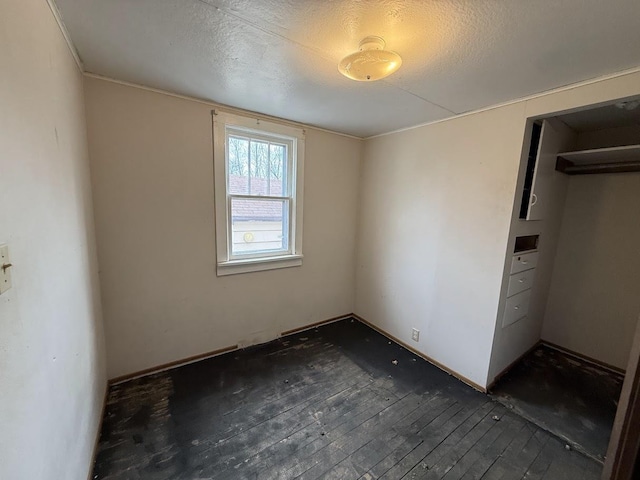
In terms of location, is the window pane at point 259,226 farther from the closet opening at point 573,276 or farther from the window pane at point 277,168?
the closet opening at point 573,276

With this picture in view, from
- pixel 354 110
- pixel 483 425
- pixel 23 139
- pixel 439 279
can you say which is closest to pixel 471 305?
pixel 439 279

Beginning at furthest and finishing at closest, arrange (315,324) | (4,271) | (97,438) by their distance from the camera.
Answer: (315,324) → (97,438) → (4,271)

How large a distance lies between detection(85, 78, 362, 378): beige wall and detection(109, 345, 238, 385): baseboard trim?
4cm

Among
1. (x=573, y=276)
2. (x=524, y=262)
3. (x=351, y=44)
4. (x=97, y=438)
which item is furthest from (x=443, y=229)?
(x=97, y=438)

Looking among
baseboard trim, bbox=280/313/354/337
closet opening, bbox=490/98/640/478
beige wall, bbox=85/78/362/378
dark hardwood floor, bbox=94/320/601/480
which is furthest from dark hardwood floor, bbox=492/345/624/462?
beige wall, bbox=85/78/362/378

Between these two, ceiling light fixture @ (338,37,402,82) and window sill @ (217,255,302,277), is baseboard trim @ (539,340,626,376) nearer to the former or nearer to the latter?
window sill @ (217,255,302,277)

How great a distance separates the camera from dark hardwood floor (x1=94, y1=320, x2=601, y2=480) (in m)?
1.54

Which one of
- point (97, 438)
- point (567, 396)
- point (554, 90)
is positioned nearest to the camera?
point (97, 438)

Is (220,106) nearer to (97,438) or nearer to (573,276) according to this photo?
(97,438)

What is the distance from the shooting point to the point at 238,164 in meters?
2.53

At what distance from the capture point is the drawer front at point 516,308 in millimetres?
2232

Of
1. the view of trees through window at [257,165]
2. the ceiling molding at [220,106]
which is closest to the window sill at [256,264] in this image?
the view of trees through window at [257,165]

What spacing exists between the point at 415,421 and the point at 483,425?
48cm

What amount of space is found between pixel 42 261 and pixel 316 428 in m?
1.78
